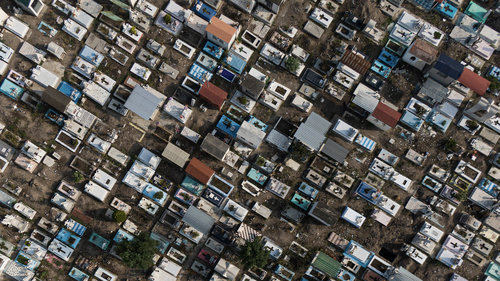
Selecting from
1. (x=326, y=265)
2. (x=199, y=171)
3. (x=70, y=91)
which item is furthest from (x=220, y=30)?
(x=326, y=265)

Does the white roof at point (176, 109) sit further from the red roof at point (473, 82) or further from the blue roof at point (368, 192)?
the red roof at point (473, 82)

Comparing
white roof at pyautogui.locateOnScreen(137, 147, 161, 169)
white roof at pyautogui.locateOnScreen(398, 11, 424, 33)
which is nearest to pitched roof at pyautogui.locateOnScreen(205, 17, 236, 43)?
white roof at pyautogui.locateOnScreen(137, 147, 161, 169)

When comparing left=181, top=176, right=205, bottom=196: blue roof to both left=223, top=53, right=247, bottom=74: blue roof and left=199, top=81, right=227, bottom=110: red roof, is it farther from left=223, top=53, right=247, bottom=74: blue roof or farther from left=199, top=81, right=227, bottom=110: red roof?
left=223, top=53, right=247, bottom=74: blue roof

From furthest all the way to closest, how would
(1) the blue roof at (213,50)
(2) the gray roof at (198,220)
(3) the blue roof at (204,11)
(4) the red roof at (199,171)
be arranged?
(3) the blue roof at (204,11) < (1) the blue roof at (213,50) < (4) the red roof at (199,171) < (2) the gray roof at (198,220)

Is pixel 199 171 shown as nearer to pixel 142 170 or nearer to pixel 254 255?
pixel 142 170

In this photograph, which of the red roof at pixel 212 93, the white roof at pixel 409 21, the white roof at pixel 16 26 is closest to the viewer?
the red roof at pixel 212 93

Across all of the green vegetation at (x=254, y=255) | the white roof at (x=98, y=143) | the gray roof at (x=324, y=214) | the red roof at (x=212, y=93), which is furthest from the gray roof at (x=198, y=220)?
the red roof at (x=212, y=93)
